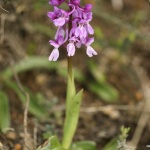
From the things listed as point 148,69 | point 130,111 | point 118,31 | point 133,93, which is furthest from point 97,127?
point 118,31

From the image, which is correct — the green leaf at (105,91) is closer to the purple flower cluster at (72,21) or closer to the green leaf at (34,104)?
the green leaf at (34,104)

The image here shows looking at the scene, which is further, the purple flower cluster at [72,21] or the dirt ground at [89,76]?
the dirt ground at [89,76]

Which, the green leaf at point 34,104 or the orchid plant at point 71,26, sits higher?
the orchid plant at point 71,26

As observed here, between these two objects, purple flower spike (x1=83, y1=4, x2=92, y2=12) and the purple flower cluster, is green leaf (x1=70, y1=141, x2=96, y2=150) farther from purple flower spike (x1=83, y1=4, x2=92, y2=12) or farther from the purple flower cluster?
purple flower spike (x1=83, y1=4, x2=92, y2=12)

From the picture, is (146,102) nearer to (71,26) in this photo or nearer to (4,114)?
(4,114)

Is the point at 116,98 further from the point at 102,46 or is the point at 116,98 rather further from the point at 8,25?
the point at 8,25

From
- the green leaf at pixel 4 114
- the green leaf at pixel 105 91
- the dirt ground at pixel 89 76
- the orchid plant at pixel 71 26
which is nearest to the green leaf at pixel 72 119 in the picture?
the orchid plant at pixel 71 26

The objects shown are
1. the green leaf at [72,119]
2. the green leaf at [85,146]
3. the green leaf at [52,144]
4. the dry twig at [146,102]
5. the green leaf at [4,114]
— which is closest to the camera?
the green leaf at [52,144]

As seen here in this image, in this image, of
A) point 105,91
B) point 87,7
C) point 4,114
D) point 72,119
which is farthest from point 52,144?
point 105,91
